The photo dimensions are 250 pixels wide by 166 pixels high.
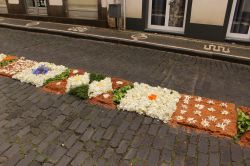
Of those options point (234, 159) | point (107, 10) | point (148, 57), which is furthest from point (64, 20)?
point (234, 159)

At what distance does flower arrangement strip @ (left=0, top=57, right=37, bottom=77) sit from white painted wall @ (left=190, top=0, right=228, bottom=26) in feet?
21.6

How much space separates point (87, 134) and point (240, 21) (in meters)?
8.06

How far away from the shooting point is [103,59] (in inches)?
333

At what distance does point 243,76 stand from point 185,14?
409 centimetres

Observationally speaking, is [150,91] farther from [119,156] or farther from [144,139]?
[119,156]

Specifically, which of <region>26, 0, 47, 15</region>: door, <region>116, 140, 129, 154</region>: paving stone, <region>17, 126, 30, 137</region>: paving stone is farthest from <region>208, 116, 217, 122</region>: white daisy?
<region>26, 0, 47, 15</region>: door

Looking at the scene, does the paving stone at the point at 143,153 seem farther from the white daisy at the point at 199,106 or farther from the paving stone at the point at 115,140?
the white daisy at the point at 199,106

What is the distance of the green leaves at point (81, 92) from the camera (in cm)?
597

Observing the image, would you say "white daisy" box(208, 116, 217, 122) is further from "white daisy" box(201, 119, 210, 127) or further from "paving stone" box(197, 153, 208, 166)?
"paving stone" box(197, 153, 208, 166)

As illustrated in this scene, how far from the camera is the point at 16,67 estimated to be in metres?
7.63

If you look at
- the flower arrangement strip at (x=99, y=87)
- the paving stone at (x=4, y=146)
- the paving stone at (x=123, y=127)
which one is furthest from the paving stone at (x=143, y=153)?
the paving stone at (x=4, y=146)

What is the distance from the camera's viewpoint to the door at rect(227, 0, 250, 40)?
9398mm

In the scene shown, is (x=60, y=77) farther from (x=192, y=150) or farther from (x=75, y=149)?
(x=192, y=150)

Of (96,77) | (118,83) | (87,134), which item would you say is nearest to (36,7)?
(96,77)
